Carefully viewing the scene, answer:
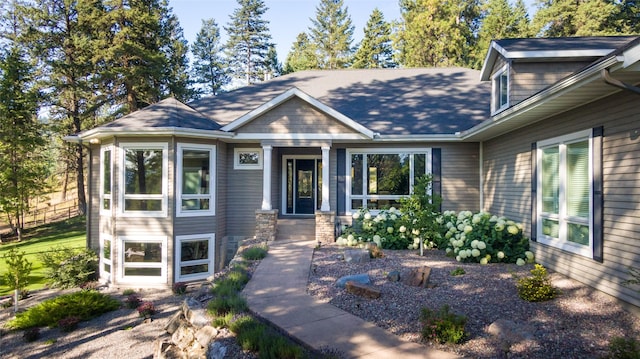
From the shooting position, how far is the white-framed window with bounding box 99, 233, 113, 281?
9914 millimetres

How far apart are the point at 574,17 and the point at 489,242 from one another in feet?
73.6

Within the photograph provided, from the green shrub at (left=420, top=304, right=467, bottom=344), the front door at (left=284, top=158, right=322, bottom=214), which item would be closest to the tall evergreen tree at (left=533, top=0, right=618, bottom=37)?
the front door at (left=284, top=158, right=322, bottom=214)

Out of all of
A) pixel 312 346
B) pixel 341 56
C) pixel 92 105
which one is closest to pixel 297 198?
pixel 312 346

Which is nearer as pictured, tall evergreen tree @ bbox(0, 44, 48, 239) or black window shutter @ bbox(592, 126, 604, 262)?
black window shutter @ bbox(592, 126, 604, 262)

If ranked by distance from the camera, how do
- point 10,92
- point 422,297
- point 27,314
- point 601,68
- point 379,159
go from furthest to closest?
point 10,92 < point 379,159 < point 27,314 < point 422,297 < point 601,68

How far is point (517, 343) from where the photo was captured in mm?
3639

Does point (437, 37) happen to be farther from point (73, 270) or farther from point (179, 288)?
point (73, 270)

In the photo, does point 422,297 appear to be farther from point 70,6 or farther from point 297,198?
point 70,6

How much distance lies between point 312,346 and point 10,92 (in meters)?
22.0

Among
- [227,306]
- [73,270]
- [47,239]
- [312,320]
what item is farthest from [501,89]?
[47,239]

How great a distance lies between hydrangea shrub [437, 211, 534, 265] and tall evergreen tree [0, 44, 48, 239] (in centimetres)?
1997

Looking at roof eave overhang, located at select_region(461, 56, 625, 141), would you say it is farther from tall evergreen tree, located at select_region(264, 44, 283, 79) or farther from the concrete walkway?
tall evergreen tree, located at select_region(264, 44, 283, 79)

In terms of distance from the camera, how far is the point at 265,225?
9859 millimetres

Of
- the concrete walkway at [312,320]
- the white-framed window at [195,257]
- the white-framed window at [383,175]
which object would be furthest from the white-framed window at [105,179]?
the white-framed window at [383,175]
